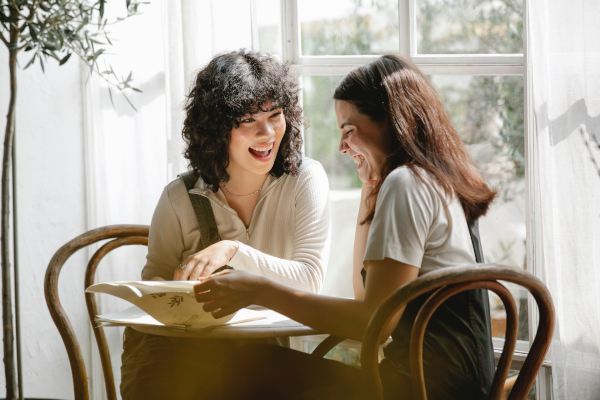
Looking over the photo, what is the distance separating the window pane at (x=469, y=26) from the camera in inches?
84.7

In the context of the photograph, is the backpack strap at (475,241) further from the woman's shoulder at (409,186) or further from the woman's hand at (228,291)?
the woman's hand at (228,291)

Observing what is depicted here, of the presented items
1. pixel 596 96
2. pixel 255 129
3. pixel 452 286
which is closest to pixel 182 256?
pixel 255 129

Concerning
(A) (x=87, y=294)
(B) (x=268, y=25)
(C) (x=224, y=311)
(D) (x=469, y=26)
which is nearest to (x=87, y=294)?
(A) (x=87, y=294)

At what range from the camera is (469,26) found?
7.32 ft

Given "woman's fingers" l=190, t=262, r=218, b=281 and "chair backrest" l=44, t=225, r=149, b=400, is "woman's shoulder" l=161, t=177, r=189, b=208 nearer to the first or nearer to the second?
"chair backrest" l=44, t=225, r=149, b=400

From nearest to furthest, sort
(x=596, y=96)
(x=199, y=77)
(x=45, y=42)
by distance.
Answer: (x=45, y=42)
(x=596, y=96)
(x=199, y=77)

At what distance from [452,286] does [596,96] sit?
3.11ft

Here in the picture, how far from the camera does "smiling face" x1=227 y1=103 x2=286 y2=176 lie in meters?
1.87

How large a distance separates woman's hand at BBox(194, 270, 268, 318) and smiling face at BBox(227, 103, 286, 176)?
0.68 meters

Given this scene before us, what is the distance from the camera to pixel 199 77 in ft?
6.36

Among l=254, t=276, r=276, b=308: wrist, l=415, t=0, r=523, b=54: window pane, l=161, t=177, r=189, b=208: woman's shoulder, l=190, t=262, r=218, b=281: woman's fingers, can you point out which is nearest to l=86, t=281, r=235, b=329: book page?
l=254, t=276, r=276, b=308: wrist

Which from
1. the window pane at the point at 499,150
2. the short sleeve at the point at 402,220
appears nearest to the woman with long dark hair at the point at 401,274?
the short sleeve at the point at 402,220

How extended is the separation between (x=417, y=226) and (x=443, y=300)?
6.4 inches

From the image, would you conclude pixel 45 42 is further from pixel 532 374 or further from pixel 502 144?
pixel 502 144
